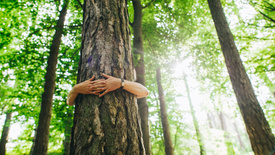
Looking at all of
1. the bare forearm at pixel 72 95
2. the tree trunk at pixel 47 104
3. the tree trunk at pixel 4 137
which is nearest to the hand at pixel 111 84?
the bare forearm at pixel 72 95

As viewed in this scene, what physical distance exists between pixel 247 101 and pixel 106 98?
4556mm

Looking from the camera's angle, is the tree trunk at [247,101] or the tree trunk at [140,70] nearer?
the tree trunk at [247,101]

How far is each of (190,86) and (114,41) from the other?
13.8 metres

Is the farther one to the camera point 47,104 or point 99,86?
point 47,104

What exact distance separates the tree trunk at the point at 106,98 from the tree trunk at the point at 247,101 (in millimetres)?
4186

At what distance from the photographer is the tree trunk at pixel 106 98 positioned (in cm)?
113

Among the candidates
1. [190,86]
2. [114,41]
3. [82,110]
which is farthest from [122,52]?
[190,86]

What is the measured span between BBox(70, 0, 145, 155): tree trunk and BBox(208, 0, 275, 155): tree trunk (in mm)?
4186

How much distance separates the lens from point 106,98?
1313 mm

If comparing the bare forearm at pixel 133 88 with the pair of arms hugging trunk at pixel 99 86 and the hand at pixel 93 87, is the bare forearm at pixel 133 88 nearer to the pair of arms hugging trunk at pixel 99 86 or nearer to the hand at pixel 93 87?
the pair of arms hugging trunk at pixel 99 86

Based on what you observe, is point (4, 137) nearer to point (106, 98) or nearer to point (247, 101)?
point (106, 98)

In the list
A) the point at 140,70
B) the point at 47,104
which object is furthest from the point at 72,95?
the point at 47,104

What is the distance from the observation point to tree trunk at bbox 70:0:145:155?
3.70 feet

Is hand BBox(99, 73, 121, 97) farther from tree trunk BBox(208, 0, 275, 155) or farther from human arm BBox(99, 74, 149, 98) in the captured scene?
tree trunk BBox(208, 0, 275, 155)
